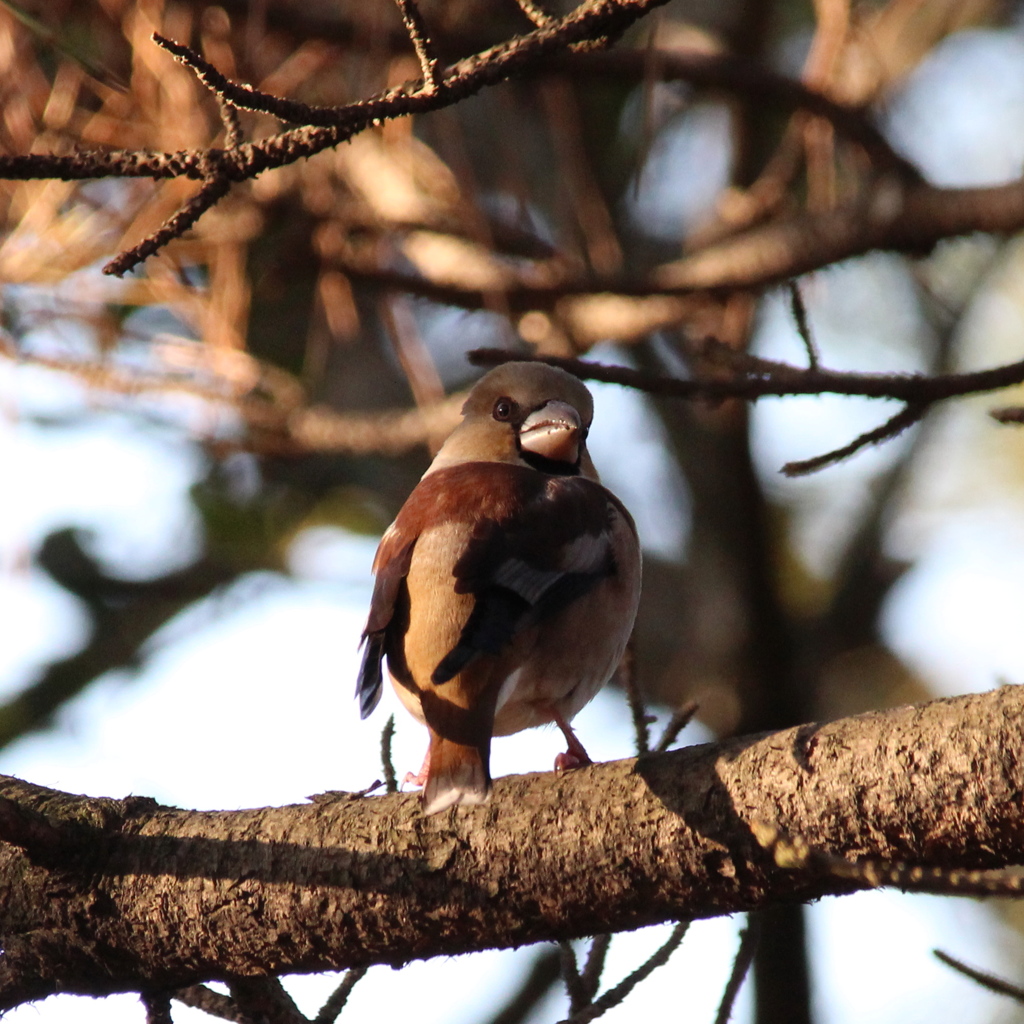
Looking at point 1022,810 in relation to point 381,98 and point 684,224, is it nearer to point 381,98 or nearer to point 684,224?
point 381,98

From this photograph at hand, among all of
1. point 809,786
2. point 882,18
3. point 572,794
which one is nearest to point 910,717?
point 809,786

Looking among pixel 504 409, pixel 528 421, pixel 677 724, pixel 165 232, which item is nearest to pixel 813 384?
pixel 677 724

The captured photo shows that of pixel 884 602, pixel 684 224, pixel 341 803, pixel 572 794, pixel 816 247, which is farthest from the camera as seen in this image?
pixel 684 224

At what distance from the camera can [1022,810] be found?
206cm

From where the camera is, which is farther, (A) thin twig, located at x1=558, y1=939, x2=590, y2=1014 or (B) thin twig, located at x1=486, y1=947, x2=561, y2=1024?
(B) thin twig, located at x1=486, y1=947, x2=561, y2=1024

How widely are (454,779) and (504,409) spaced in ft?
6.64

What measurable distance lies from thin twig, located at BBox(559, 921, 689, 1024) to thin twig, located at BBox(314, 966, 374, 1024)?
494 mm

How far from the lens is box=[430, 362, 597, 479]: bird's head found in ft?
14.1

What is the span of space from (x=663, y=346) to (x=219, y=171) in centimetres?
576

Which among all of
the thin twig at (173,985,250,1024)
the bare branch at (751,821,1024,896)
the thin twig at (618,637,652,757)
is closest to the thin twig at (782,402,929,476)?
the thin twig at (618,637,652,757)

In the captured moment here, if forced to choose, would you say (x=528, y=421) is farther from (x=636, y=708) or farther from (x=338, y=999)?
(x=338, y=999)

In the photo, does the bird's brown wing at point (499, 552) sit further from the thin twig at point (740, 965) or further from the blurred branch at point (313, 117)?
the blurred branch at point (313, 117)

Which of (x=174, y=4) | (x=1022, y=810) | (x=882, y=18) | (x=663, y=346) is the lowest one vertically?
(x=1022, y=810)

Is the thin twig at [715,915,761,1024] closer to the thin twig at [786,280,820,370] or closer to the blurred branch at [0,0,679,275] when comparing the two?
the thin twig at [786,280,820,370]
